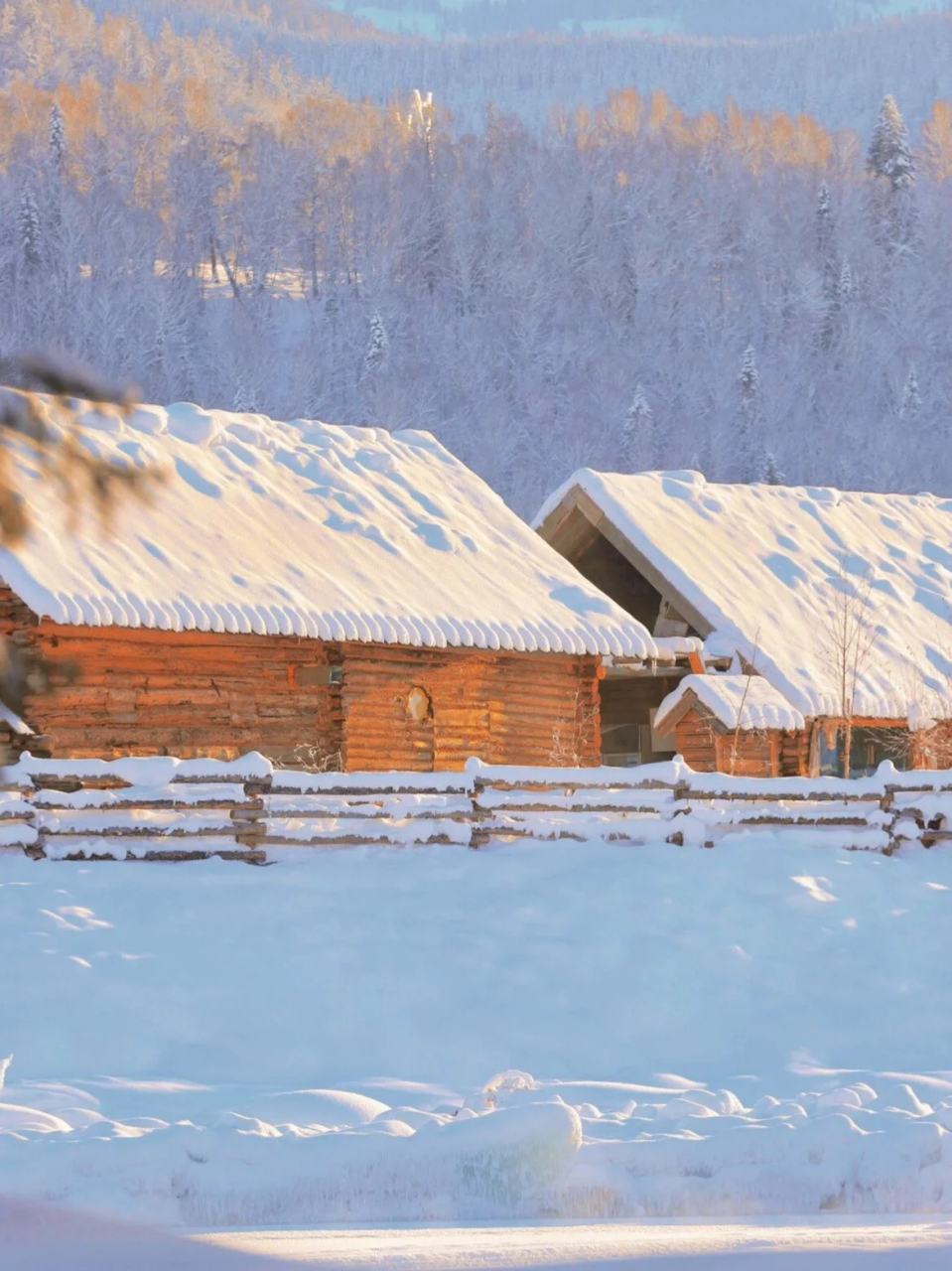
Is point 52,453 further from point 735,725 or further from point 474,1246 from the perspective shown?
point 735,725

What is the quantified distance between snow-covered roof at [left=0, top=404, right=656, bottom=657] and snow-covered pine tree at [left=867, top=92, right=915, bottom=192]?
93608mm

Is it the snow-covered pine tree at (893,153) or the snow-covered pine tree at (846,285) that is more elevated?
the snow-covered pine tree at (893,153)

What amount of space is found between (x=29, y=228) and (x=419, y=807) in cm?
7198

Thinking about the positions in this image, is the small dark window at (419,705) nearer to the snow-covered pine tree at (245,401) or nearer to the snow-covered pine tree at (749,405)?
the snow-covered pine tree at (245,401)

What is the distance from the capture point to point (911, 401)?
9544 centimetres

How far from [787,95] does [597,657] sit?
177 metres

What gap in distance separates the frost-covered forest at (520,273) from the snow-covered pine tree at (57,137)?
21cm

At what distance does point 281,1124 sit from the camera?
35.0 feet

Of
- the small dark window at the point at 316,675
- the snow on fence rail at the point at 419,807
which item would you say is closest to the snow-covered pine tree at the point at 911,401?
the small dark window at the point at 316,675

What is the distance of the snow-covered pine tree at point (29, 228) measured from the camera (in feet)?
277

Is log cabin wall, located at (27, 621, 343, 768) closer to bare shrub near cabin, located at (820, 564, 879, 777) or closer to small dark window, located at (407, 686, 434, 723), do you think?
small dark window, located at (407, 686, 434, 723)

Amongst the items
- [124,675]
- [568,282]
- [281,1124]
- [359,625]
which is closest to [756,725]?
[359,625]

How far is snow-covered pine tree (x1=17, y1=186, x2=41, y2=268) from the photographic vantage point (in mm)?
84500

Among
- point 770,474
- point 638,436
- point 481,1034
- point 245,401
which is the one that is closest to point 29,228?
point 245,401
